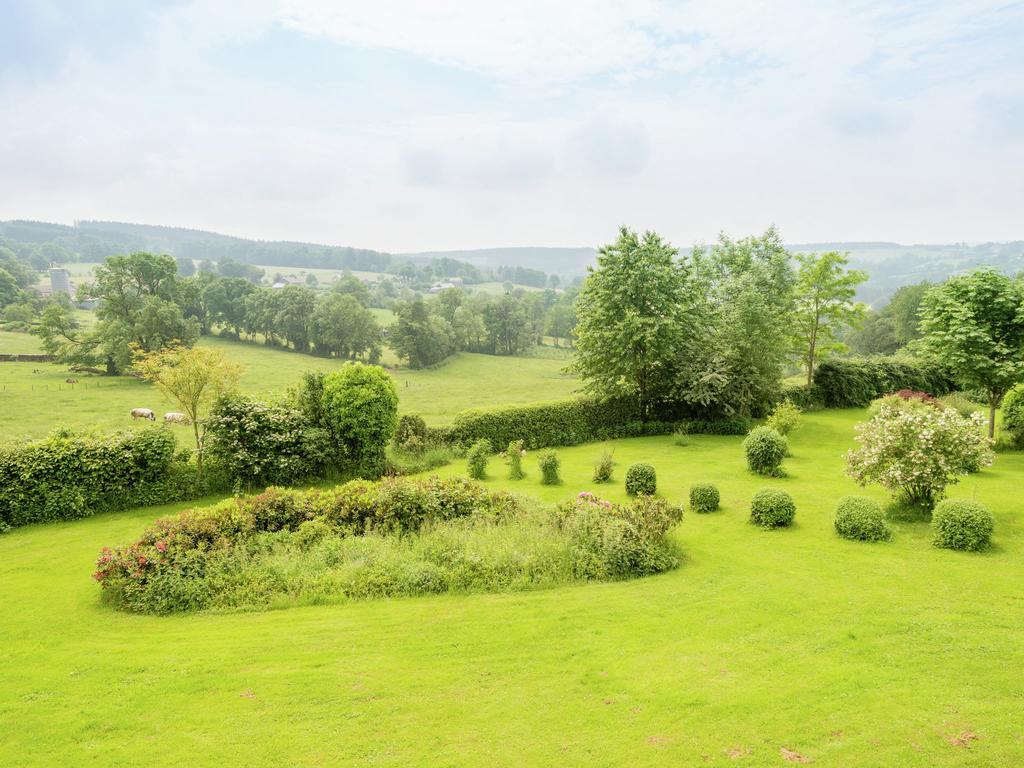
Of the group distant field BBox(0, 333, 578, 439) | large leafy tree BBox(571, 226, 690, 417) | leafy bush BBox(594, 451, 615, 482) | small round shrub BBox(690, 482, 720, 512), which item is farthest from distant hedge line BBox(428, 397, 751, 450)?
small round shrub BBox(690, 482, 720, 512)

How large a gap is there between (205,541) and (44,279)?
15840 centimetres

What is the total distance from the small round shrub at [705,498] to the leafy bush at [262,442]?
1141cm

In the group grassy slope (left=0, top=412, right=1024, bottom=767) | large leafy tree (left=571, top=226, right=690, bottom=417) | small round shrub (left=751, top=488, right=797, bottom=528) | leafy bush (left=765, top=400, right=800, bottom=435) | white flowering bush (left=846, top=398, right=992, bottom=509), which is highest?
large leafy tree (left=571, top=226, right=690, bottom=417)

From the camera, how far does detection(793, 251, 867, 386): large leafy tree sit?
115ft

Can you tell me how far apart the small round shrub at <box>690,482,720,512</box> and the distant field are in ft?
44.6

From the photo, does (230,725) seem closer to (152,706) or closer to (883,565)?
(152,706)

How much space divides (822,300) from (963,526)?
1061 inches

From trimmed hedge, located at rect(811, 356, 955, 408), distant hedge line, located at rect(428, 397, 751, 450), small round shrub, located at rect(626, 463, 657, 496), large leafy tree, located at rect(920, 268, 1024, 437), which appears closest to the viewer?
small round shrub, located at rect(626, 463, 657, 496)

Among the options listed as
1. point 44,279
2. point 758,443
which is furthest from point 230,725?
point 44,279

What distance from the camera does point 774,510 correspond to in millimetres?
13586

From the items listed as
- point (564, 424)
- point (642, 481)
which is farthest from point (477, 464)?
point (564, 424)

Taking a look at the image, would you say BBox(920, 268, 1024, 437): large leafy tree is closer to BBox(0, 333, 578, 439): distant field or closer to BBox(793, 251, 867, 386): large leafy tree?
BBox(793, 251, 867, 386): large leafy tree

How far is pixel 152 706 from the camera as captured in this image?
7227mm

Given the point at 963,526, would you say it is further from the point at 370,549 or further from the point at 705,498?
the point at 370,549
